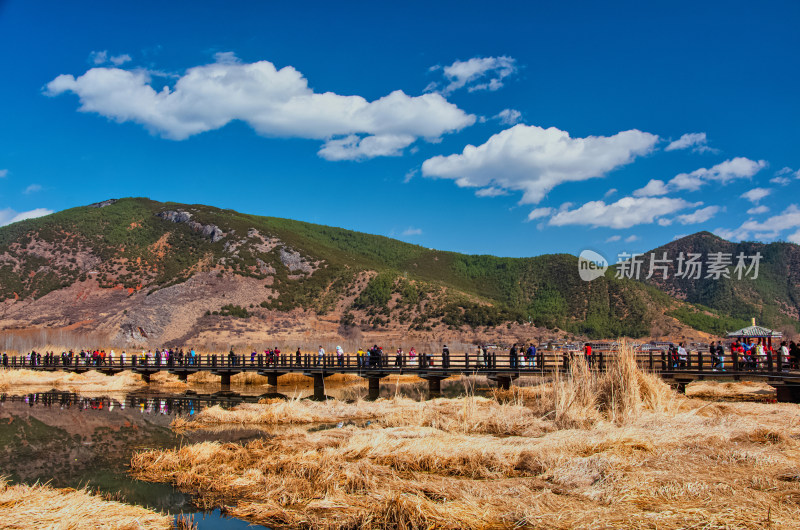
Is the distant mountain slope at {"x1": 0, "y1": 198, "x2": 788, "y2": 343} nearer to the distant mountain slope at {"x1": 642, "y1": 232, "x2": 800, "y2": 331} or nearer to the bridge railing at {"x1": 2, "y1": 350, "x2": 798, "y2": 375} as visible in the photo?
the distant mountain slope at {"x1": 642, "y1": 232, "x2": 800, "y2": 331}

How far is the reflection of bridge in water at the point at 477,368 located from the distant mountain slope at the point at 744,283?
347ft

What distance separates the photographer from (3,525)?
255 inches

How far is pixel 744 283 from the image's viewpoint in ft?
442

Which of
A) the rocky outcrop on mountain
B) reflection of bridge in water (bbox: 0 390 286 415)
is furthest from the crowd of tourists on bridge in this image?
the rocky outcrop on mountain

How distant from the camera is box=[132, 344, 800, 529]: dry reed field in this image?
22.5 feet

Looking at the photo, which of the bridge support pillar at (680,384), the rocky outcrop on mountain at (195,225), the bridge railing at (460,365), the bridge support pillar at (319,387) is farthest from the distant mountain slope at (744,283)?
the bridge support pillar at (319,387)

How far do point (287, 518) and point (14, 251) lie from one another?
366 ft

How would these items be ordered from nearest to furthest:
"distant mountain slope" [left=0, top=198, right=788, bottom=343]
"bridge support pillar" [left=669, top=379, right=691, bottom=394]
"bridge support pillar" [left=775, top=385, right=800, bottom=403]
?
"bridge support pillar" [left=775, top=385, right=800, bottom=403], "bridge support pillar" [left=669, top=379, right=691, bottom=394], "distant mountain slope" [left=0, top=198, right=788, bottom=343]

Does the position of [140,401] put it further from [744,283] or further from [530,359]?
[744,283]

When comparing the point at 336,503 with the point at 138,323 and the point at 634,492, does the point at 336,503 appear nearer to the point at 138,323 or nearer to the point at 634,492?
the point at 634,492

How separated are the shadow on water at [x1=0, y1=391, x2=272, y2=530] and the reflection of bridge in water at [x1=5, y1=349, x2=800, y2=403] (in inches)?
262

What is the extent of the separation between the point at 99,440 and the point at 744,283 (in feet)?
487

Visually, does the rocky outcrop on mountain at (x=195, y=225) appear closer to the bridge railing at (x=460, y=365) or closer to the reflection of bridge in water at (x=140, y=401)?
the bridge railing at (x=460, y=365)

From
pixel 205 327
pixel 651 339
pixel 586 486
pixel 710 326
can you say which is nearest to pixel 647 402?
pixel 586 486
